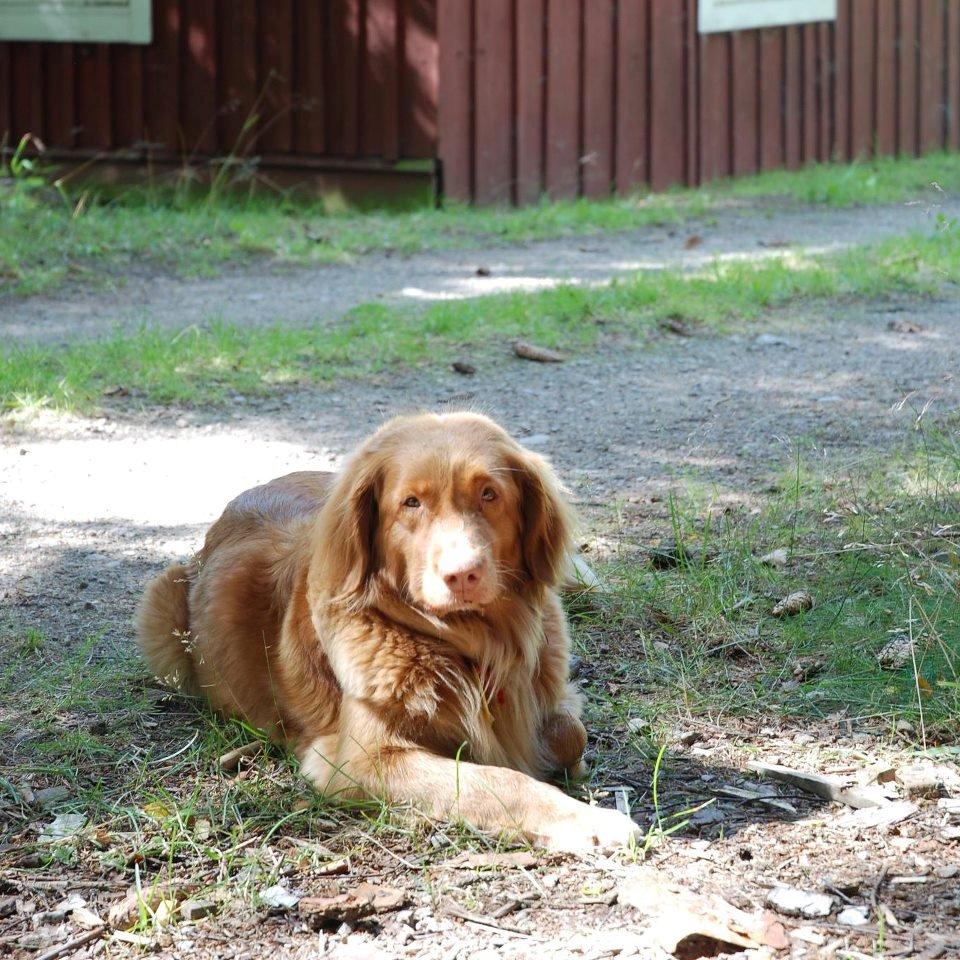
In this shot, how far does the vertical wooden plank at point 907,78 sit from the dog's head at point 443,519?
1383 cm

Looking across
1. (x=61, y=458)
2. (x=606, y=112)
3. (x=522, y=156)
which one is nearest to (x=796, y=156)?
(x=606, y=112)

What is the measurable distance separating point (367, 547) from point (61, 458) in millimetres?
3016

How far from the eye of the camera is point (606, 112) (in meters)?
13.3

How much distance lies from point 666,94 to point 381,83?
2.95 metres

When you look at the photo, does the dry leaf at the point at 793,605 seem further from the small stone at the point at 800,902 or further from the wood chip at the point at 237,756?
the wood chip at the point at 237,756

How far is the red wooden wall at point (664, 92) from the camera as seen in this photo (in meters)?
12.4

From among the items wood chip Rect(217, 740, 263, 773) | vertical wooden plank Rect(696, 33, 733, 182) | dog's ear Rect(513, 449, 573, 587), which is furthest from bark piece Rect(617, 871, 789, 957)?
vertical wooden plank Rect(696, 33, 733, 182)

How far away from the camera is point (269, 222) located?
1138 centimetres

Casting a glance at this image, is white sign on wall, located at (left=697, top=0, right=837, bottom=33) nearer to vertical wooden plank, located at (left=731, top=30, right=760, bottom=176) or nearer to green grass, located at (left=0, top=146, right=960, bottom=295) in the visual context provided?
vertical wooden plank, located at (left=731, top=30, right=760, bottom=176)

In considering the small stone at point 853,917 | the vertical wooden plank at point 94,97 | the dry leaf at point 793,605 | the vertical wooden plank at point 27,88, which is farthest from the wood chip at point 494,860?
the vertical wooden plank at point 27,88

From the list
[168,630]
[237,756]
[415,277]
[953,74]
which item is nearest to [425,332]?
[415,277]

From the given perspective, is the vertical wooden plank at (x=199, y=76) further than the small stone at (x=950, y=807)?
Yes

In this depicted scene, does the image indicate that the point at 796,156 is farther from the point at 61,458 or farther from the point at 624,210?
the point at 61,458

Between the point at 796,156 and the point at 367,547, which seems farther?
the point at 796,156
